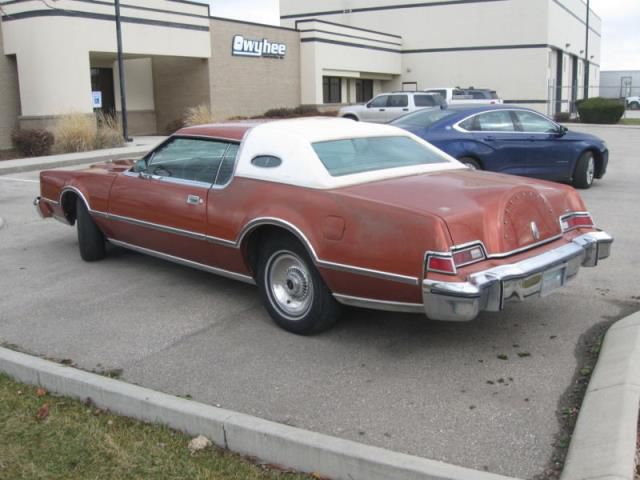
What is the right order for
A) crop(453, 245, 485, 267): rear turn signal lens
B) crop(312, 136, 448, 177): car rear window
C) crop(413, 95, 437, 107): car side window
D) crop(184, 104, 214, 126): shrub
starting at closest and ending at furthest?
crop(453, 245, 485, 267): rear turn signal lens
crop(312, 136, 448, 177): car rear window
crop(184, 104, 214, 126): shrub
crop(413, 95, 437, 107): car side window

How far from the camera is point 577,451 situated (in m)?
3.23

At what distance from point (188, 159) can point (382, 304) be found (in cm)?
253

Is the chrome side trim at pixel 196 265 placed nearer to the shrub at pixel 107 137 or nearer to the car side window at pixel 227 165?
the car side window at pixel 227 165

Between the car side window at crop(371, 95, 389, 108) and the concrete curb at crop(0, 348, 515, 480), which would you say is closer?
the concrete curb at crop(0, 348, 515, 480)

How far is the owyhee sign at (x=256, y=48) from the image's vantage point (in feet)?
98.2

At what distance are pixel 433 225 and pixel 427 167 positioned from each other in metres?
1.55

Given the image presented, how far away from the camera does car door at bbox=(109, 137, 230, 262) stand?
5801 millimetres

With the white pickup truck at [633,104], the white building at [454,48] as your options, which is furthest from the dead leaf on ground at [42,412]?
the white pickup truck at [633,104]

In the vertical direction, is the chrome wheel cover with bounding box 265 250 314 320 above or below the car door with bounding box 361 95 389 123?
below

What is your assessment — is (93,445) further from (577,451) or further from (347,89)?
(347,89)

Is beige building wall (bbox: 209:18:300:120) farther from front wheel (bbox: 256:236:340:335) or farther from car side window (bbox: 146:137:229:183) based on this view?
front wheel (bbox: 256:236:340:335)

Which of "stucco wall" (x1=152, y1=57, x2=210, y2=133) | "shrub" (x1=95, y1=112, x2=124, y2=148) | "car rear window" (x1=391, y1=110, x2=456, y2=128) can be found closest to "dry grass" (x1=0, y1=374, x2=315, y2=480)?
"car rear window" (x1=391, y1=110, x2=456, y2=128)

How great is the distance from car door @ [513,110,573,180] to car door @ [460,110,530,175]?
14cm

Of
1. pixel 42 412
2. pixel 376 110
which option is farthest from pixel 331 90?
pixel 42 412
